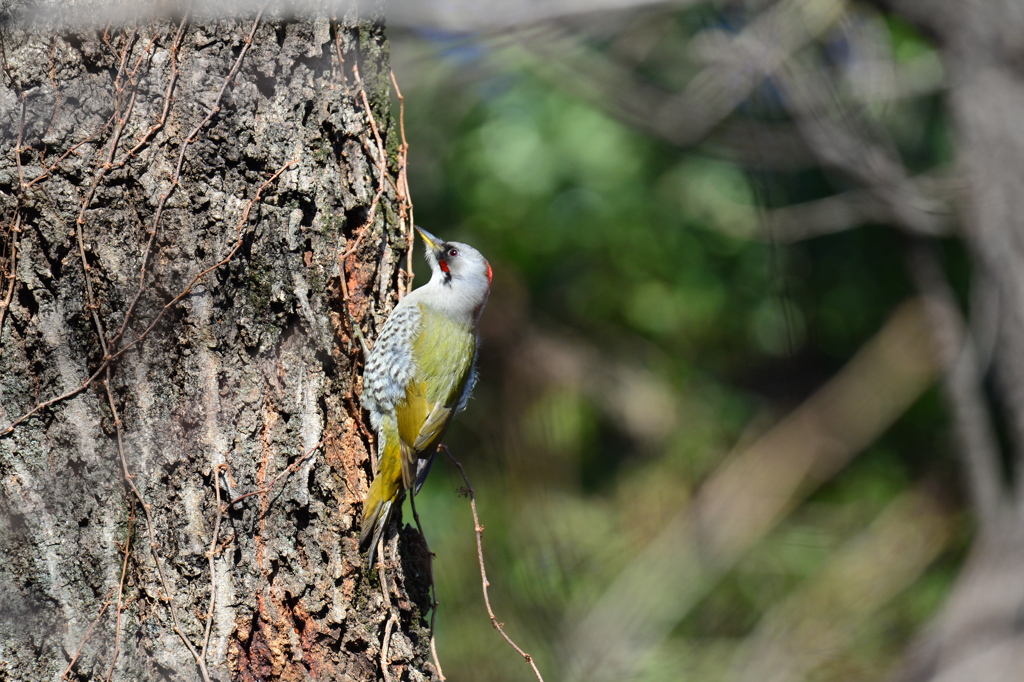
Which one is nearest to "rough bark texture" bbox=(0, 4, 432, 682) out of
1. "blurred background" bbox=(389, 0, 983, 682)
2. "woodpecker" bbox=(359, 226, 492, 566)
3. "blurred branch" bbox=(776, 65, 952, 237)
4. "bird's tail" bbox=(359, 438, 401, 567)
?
"bird's tail" bbox=(359, 438, 401, 567)

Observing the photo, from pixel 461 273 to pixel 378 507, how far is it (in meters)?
1.29

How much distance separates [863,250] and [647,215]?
2.02 meters

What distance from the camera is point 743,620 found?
226 inches

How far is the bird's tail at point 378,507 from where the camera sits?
86.5 inches

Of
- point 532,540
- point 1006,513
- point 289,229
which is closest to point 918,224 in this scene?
point 1006,513

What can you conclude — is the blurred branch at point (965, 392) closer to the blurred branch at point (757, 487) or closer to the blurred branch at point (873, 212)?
the blurred branch at point (757, 487)

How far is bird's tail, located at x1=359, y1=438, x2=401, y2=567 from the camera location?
7.21ft

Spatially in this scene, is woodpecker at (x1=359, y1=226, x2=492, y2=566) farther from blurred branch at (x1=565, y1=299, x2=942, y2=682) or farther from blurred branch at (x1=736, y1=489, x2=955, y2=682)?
blurred branch at (x1=736, y1=489, x2=955, y2=682)

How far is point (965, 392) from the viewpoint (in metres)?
5.78

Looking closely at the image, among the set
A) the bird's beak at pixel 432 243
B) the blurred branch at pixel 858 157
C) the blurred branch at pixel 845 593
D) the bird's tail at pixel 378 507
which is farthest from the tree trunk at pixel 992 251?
the bird's tail at pixel 378 507

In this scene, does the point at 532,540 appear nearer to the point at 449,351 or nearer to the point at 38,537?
the point at 449,351

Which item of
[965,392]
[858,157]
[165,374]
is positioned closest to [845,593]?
[965,392]

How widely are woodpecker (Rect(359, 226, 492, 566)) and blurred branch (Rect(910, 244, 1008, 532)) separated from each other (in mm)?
4216

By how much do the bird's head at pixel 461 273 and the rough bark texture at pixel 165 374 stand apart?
1.09 meters
